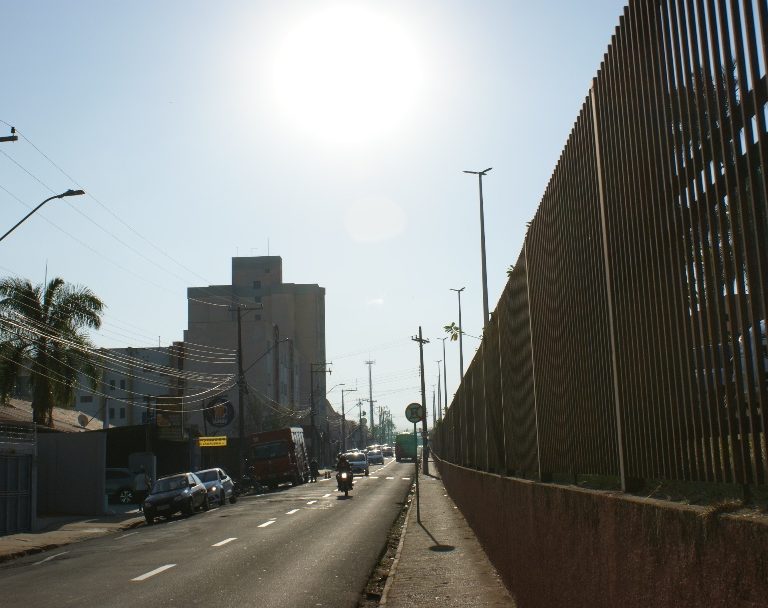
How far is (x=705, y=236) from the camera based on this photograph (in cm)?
335

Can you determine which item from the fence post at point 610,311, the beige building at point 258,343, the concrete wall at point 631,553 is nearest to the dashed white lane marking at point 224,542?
the concrete wall at point 631,553

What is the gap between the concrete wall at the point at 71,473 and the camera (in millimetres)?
34344

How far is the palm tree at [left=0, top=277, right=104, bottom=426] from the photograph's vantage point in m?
35.7

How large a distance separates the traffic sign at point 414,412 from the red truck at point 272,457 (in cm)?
2656

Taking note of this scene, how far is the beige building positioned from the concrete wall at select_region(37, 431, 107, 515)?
97.1 feet

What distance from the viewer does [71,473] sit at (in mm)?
34906

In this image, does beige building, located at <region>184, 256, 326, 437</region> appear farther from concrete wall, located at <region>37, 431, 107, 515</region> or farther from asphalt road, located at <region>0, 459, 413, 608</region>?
asphalt road, located at <region>0, 459, 413, 608</region>

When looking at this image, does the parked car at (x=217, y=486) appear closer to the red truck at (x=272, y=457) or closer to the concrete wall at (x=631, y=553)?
the red truck at (x=272, y=457)

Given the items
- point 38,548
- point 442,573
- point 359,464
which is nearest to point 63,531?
point 38,548

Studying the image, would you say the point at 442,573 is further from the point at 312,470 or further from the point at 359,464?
the point at 359,464

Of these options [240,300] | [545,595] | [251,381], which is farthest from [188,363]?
[545,595]

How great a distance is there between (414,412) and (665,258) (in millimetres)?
19899

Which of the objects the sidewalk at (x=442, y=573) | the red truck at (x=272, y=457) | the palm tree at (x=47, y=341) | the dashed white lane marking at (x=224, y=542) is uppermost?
the palm tree at (x=47, y=341)

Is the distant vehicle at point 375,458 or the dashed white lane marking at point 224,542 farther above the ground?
the dashed white lane marking at point 224,542
